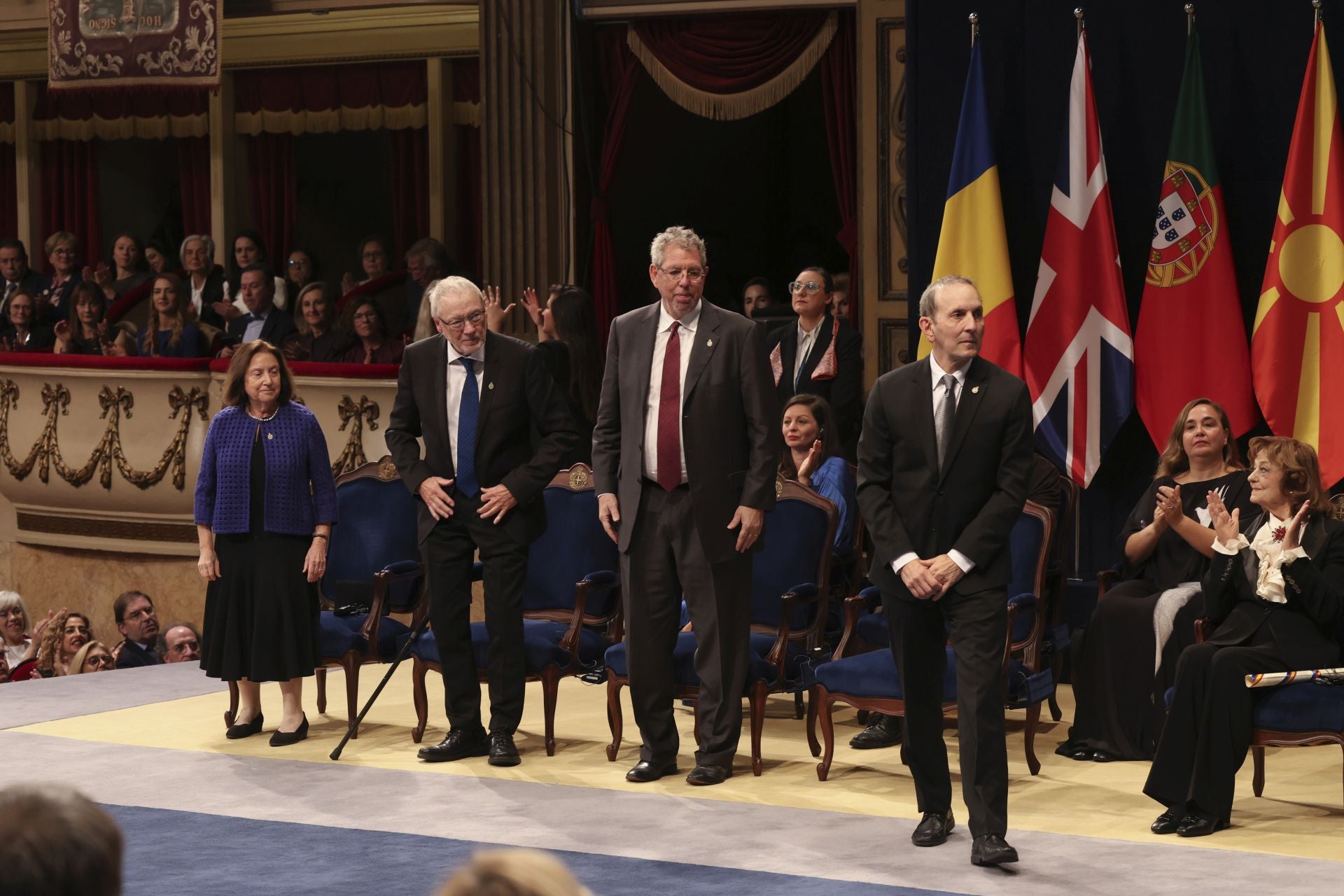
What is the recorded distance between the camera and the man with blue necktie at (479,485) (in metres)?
6.18

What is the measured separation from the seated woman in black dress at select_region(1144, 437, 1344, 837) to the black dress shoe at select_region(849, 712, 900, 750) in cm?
121

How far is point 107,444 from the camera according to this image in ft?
37.0

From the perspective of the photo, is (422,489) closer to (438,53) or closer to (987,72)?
(987,72)

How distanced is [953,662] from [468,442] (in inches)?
66.3

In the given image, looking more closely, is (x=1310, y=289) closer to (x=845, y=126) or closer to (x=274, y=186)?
(x=845, y=126)

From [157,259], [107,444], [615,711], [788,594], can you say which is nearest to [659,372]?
[788,594]

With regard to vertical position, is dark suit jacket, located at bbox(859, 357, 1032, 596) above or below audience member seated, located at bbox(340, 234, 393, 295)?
below

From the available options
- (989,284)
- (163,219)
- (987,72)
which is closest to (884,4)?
(987,72)

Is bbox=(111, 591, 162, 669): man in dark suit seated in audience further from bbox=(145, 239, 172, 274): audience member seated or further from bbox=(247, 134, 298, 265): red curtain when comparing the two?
bbox=(247, 134, 298, 265): red curtain

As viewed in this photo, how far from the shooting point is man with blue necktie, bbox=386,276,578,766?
6.18m

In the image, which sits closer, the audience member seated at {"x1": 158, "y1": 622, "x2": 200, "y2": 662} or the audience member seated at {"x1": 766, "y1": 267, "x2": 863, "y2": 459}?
the audience member seated at {"x1": 766, "y1": 267, "x2": 863, "y2": 459}

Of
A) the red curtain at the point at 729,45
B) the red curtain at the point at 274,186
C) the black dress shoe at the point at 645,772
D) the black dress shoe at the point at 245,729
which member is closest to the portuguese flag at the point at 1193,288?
the black dress shoe at the point at 645,772

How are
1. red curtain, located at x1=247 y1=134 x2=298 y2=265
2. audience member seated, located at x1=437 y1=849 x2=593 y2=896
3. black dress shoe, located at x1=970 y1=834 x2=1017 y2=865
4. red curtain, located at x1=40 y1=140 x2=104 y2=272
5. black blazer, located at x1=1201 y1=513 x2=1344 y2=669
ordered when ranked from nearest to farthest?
audience member seated, located at x1=437 y1=849 x2=593 y2=896
black dress shoe, located at x1=970 y1=834 x2=1017 y2=865
black blazer, located at x1=1201 y1=513 x2=1344 y2=669
red curtain, located at x1=247 y1=134 x2=298 y2=265
red curtain, located at x1=40 y1=140 x2=104 y2=272

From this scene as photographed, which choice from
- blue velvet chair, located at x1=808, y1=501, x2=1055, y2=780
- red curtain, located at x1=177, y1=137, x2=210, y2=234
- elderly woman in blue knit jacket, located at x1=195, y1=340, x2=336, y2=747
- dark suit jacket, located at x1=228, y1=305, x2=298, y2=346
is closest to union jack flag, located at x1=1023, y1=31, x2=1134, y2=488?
blue velvet chair, located at x1=808, y1=501, x2=1055, y2=780
